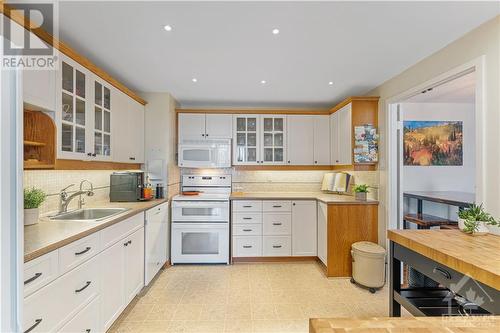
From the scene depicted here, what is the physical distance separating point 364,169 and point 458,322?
259cm

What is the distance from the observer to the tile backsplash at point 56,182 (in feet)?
Result: 6.57

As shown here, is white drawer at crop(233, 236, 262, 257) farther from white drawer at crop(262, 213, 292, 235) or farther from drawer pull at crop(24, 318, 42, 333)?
drawer pull at crop(24, 318, 42, 333)

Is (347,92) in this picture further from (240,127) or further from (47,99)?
(47,99)

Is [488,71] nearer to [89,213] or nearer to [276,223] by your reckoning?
[276,223]

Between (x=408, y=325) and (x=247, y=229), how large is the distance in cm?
282

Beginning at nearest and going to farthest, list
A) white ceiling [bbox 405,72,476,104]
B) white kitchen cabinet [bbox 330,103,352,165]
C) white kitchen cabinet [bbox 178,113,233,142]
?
white ceiling [bbox 405,72,476,104] < white kitchen cabinet [bbox 330,103,352,165] < white kitchen cabinet [bbox 178,113,233,142]

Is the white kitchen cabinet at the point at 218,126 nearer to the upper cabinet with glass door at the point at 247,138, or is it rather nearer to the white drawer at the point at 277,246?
the upper cabinet with glass door at the point at 247,138

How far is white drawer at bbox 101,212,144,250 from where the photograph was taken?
187 centimetres

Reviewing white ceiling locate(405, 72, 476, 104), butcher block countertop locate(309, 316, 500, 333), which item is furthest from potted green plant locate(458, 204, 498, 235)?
white ceiling locate(405, 72, 476, 104)

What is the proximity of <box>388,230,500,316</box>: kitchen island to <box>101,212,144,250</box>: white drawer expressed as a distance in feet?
Answer: 6.99

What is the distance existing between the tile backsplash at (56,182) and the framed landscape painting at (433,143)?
440 centimetres

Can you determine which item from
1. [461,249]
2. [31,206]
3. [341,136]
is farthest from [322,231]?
[31,206]

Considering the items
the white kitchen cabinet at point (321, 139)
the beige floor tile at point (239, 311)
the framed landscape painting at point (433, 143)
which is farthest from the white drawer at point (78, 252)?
the framed landscape painting at point (433, 143)

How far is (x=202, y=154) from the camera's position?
145 inches
